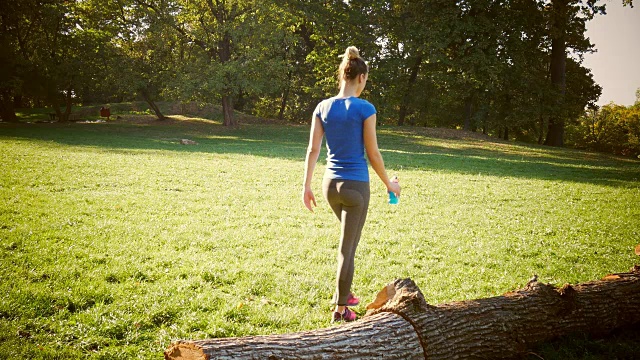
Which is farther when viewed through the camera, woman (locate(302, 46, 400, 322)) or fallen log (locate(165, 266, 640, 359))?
woman (locate(302, 46, 400, 322))

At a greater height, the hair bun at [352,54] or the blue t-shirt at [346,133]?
the hair bun at [352,54]

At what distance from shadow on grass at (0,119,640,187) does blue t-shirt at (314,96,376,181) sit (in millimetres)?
13610

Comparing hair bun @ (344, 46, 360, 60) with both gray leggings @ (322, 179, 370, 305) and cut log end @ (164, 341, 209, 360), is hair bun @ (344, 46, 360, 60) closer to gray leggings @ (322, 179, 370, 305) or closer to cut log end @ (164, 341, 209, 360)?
gray leggings @ (322, 179, 370, 305)

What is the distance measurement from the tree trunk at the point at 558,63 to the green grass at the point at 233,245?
19303 millimetres

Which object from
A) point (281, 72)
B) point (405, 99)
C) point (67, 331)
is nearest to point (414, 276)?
point (67, 331)

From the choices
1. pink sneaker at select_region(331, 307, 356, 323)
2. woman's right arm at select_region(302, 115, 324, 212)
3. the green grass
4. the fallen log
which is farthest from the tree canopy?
the fallen log

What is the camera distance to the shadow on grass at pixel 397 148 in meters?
18.2

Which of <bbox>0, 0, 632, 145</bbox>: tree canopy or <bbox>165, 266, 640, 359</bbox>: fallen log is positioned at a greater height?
<bbox>0, 0, 632, 145</bbox>: tree canopy

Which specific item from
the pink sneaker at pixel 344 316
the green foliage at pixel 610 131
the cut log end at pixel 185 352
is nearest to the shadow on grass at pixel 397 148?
the pink sneaker at pixel 344 316

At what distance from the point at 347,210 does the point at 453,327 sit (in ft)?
4.90

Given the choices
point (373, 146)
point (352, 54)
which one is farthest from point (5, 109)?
point (373, 146)

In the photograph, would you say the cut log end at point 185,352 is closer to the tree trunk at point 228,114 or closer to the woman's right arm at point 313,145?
the woman's right arm at point 313,145

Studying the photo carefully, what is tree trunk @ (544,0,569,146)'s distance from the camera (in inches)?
1221

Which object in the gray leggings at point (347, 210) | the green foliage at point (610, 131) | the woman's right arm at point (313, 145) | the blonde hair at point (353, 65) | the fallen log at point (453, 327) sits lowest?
the fallen log at point (453, 327)
